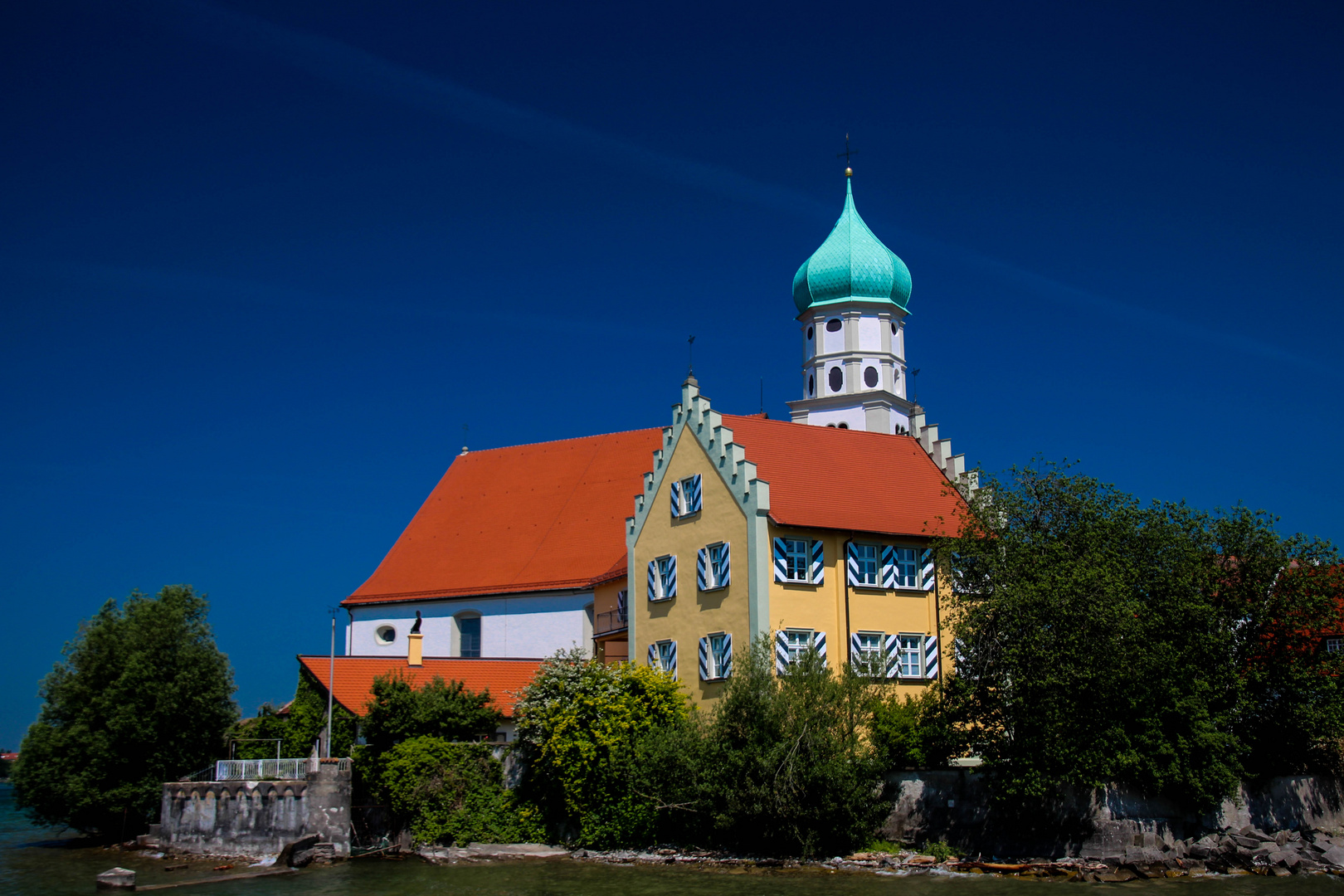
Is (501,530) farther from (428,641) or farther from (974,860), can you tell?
(974,860)

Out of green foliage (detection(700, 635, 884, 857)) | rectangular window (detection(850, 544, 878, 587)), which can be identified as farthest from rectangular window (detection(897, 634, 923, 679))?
green foliage (detection(700, 635, 884, 857))

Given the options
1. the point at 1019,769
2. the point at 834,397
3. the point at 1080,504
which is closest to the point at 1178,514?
the point at 1080,504

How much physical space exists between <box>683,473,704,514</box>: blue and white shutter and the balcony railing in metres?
5.98

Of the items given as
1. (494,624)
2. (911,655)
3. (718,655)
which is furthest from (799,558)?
(494,624)

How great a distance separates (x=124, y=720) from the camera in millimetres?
43062

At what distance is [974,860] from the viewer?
30.1 meters

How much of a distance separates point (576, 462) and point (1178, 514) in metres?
28.4

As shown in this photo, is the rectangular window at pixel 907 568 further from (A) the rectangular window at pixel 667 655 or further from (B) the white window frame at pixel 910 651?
(A) the rectangular window at pixel 667 655

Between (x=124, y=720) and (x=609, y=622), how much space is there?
16.2 m

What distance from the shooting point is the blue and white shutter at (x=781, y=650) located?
34.8 meters

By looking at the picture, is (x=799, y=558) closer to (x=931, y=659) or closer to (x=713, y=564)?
(x=713, y=564)

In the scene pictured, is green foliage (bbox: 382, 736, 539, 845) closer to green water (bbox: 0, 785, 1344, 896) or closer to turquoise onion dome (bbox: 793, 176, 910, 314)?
green water (bbox: 0, 785, 1344, 896)

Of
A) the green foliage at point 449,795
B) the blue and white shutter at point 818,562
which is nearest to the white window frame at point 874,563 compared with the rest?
the blue and white shutter at point 818,562

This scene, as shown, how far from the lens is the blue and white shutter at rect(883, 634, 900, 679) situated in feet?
119
